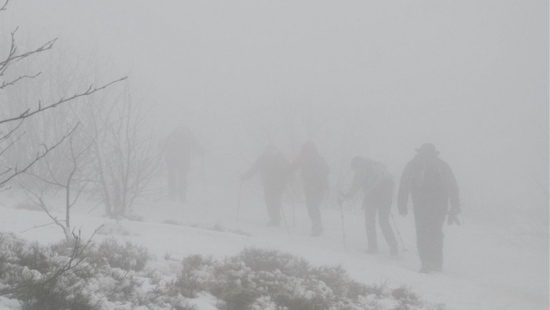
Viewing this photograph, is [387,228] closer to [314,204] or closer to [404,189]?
[404,189]

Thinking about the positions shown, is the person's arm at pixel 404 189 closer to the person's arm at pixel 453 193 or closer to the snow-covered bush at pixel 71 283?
the person's arm at pixel 453 193

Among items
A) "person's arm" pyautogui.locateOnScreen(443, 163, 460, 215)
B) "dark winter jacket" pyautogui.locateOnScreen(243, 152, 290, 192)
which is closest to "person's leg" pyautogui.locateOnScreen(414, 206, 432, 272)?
"person's arm" pyautogui.locateOnScreen(443, 163, 460, 215)

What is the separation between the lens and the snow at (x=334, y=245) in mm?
6094

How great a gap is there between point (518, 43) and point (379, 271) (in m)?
84.1

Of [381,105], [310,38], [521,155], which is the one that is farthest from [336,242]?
[310,38]

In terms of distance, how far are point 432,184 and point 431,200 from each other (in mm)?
312

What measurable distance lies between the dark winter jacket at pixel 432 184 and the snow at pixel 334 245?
4.35 ft

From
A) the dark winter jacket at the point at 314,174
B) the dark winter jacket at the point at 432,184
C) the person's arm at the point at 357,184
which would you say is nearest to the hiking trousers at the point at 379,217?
the person's arm at the point at 357,184

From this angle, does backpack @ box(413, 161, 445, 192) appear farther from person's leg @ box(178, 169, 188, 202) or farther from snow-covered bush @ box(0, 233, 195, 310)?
person's leg @ box(178, 169, 188, 202)

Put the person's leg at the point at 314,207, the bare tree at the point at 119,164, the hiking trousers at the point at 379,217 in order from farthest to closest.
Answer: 1. the person's leg at the point at 314,207
2. the hiking trousers at the point at 379,217
3. the bare tree at the point at 119,164

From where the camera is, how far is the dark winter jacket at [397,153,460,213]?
8977 mm

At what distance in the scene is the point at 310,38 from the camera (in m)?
79.8

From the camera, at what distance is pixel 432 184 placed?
354 inches

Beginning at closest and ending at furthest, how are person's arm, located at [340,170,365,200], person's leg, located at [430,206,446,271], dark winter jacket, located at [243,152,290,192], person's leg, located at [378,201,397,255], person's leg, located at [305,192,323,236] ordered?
person's leg, located at [430,206,446,271], person's leg, located at [378,201,397,255], person's arm, located at [340,170,365,200], person's leg, located at [305,192,323,236], dark winter jacket, located at [243,152,290,192]
